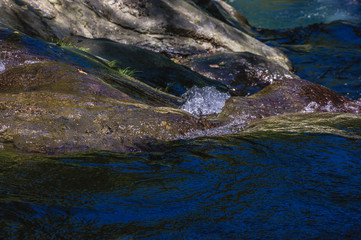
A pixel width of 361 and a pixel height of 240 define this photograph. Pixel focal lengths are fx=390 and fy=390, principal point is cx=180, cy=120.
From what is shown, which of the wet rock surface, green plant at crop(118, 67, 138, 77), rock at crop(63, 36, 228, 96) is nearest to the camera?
the wet rock surface

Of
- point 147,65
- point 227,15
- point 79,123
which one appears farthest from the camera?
point 227,15

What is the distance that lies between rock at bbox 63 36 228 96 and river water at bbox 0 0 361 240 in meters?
3.23

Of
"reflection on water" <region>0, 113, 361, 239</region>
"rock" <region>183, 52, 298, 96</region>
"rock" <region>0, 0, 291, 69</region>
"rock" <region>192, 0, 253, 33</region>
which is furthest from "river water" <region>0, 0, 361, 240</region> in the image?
"rock" <region>192, 0, 253, 33</region>

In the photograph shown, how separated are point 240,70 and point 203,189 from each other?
21.4 feet

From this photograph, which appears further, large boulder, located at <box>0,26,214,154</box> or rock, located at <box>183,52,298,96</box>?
rock, located at <box>183,52,298,96</box>

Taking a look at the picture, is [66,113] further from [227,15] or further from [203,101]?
[227,15]

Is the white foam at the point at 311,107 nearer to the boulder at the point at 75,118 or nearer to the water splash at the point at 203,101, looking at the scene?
the water splash at the point at 203,101

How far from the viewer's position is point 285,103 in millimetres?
5277

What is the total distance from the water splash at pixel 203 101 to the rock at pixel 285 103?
37.2 inches

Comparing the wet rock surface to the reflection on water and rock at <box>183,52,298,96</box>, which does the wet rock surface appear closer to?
rock at <box>183,52,298,96</box>

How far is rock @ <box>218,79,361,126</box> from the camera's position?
4.84 m

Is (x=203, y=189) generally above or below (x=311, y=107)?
below

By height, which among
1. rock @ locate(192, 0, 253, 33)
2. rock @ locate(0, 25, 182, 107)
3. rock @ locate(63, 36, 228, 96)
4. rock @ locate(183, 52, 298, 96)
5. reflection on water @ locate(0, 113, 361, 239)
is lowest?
reflection on water @ locate(0, 113, 361, 239)

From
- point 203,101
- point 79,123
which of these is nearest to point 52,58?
point 79,123
